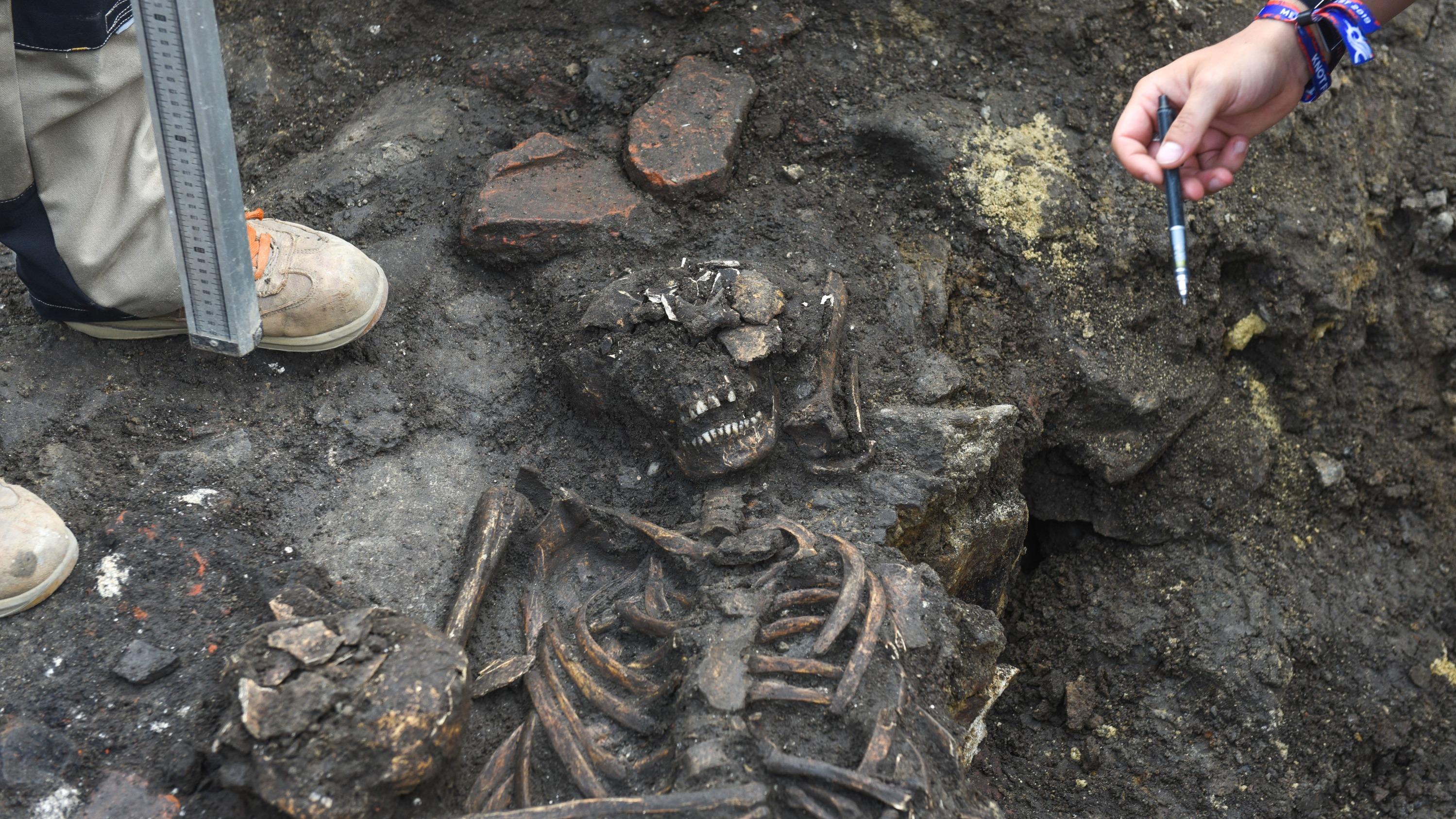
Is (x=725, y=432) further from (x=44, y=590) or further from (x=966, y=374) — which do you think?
(x=44, y=590)

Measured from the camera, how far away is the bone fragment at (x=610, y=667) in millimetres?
2287

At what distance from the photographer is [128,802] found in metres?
2.12

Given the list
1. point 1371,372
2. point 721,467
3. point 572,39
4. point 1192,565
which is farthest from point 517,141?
point 1371,372

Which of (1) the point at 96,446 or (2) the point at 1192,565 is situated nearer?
(1) the point at 96,446

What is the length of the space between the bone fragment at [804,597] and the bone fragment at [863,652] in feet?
0.28

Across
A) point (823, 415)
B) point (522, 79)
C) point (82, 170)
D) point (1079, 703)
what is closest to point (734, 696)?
point (823, 415)

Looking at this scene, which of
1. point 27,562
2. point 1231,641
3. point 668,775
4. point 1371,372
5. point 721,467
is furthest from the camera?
point 1371,372

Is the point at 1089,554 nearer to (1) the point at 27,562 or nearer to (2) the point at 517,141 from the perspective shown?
(2) the point at 517,141

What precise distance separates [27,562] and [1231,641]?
303 cm

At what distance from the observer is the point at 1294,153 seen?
3.55 meters

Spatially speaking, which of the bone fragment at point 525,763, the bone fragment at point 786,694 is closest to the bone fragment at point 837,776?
the bone fragment at point 786,694

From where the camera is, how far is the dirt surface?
8.97 ft

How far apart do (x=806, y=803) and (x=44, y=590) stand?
1660mm

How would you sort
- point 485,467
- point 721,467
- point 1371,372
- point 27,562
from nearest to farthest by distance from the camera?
point 27,562, point 721,467, point 485,467, point 1371,372
